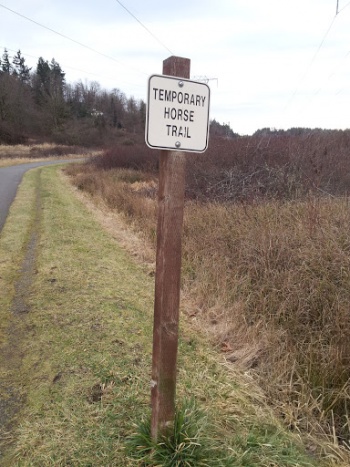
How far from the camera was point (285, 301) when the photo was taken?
3.34 m

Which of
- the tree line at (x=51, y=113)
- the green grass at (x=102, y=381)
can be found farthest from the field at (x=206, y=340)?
the tree line at (x=51, y=113)

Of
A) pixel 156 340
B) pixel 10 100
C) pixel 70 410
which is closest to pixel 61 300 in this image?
pixel 70 410

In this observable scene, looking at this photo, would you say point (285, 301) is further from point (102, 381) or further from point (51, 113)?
point (51, 113)

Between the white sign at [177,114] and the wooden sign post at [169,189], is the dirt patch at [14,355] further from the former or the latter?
the white sign at [177,114]

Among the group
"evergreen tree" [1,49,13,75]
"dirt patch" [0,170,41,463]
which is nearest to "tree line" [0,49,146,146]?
"evergreen tree" [1,49,13,75]

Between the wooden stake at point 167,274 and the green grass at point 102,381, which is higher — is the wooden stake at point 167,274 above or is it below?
above

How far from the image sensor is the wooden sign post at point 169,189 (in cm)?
167

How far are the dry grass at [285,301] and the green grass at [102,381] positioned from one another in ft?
0.87

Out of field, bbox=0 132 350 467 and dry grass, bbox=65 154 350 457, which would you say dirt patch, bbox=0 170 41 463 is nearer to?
field, bbox=0 132 350 467

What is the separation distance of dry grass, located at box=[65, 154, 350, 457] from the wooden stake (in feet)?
3.35

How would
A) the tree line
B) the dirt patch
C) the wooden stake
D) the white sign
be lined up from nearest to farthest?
the white sign → the wooden stake → the dirt patch → the tree line

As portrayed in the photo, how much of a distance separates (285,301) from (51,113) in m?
55.2

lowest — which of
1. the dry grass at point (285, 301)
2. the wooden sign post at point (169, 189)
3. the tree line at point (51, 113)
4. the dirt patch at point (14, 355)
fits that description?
the dirt patch at point (14, 355)

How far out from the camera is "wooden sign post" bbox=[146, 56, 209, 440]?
1.67m
